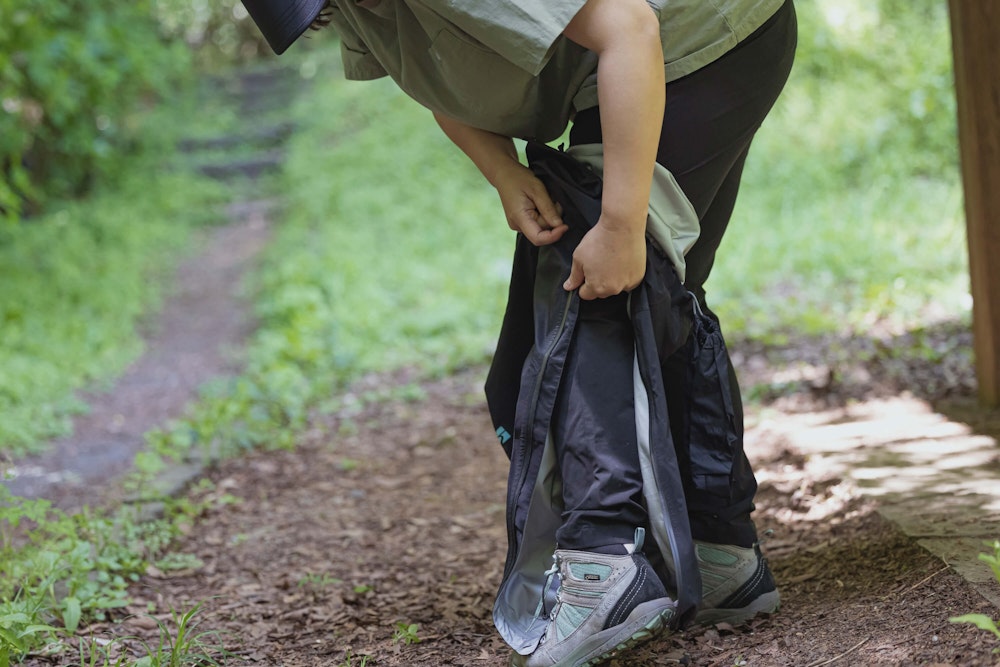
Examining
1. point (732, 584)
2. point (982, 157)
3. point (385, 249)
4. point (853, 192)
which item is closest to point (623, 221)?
point (732, 584)

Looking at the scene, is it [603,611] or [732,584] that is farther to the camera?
[732,584]

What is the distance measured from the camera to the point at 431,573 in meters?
2.67

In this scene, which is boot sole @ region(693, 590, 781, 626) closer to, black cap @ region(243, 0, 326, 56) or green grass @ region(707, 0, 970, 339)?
black cap @ region(243, 0, 326, 56)

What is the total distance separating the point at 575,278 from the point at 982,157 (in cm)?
196

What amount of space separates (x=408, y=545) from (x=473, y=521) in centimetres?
26

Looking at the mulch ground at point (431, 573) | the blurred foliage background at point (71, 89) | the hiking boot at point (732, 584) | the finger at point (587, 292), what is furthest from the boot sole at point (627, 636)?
the blurred foliage background at point (71, 89)

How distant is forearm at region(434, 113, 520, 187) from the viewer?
1977 millimetres

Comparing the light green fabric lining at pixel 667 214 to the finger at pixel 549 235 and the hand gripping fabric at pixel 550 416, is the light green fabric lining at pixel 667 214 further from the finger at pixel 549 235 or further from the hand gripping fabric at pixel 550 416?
the finger at pixel 549 235

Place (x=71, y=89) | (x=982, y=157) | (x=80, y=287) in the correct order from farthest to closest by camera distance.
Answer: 1. (x=71, y=89)
2. (x=80, y=287)
3. (x=982, y=157)

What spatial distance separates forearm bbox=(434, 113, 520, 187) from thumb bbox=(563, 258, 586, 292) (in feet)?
0.95

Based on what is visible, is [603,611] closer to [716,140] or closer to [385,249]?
[716,140]

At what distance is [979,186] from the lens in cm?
314

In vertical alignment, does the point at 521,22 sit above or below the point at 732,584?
above

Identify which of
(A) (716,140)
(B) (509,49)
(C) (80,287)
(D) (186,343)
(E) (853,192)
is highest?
(B) (509,49)
